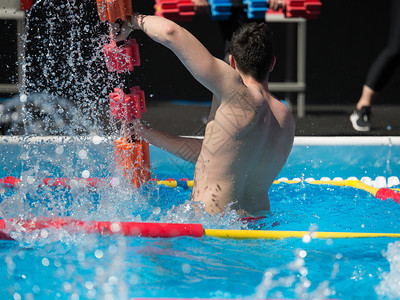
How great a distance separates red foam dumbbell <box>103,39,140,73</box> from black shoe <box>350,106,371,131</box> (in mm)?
3011

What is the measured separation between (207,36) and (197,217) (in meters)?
6.38

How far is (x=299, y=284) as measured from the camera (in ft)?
6.37

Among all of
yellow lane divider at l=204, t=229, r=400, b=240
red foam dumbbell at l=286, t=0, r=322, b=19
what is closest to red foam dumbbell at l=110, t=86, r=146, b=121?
yellow lane divider at l=204, t=229, r=400, b=240

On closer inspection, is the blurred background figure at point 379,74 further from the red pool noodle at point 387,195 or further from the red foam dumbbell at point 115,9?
the red foam dumbbell at point 115,9

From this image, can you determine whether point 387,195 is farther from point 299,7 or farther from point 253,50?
point 299,7

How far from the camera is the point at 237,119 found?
2.26 meters

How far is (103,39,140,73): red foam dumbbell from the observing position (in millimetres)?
2539

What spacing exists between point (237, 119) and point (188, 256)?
57 centimetres

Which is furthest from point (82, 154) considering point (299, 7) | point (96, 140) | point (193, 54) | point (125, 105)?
point (299, 7)

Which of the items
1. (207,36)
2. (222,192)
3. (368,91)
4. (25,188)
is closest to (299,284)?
(222,192)

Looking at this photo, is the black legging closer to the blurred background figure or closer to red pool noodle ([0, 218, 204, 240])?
the blurred background figure

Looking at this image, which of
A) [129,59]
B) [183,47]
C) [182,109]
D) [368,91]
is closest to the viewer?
[183,47]

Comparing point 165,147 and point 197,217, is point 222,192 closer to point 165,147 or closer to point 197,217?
point 197,217

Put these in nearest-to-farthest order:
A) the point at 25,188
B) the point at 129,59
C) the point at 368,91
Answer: the point at 129,59
the point at 25,188
the point at 368,91
